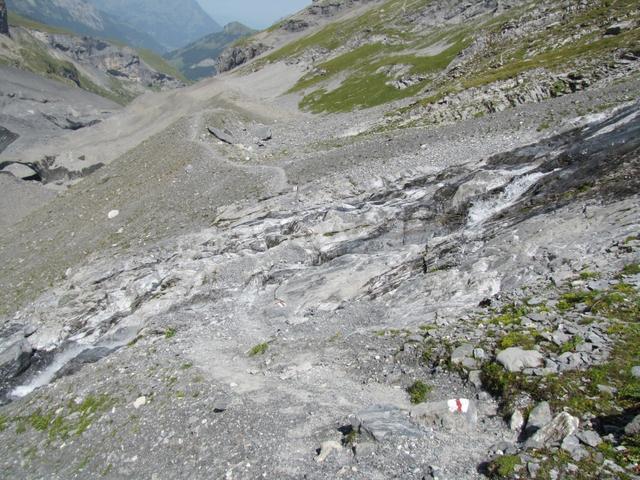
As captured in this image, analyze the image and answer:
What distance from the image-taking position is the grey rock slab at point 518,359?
12047 millimetres

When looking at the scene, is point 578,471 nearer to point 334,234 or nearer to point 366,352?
point 366,352

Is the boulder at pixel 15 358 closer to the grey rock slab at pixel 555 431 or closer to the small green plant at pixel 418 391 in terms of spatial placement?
the small green plant at pixel 418 391

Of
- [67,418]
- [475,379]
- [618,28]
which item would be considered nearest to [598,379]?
[475,379]

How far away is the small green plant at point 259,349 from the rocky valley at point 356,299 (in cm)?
9

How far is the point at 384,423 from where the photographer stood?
12.0m

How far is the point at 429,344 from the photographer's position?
14680 millimetres

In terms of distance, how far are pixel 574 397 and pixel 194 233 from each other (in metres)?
26.9

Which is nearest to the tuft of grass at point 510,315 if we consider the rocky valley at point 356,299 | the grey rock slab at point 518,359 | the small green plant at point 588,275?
the rocky valley at point 356,299

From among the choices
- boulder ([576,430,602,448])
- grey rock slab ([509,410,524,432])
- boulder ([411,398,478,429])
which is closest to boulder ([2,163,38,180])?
boulder ([411,398,478,429])

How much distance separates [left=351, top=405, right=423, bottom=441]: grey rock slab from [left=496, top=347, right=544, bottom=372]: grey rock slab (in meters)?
3.12

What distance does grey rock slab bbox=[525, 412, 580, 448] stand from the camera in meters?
9.85

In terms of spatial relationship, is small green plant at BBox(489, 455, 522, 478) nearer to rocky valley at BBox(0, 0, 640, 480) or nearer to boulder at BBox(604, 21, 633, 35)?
rocky valley at BBox(0, 0, 640, 480)

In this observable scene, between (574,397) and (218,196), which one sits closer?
(574,397)

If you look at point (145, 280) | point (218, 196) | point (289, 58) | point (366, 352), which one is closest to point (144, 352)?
point (145, 280)
